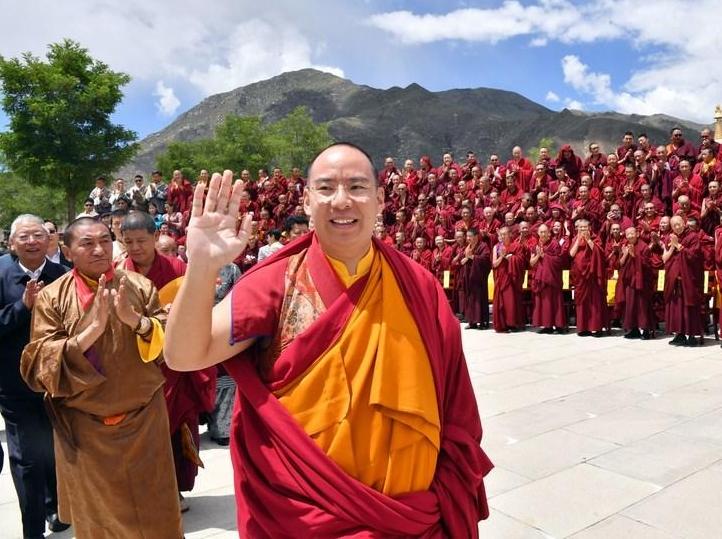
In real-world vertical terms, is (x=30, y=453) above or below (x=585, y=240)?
below

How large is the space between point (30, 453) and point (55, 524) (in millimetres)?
468

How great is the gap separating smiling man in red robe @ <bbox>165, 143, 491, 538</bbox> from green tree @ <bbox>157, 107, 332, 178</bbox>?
131 feet

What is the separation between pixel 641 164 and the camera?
436 inches

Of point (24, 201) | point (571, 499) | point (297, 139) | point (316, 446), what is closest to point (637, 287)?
point (571, 499)

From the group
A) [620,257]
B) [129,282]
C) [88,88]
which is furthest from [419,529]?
[88,88]

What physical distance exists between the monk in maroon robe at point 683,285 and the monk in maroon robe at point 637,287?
0.30 metres

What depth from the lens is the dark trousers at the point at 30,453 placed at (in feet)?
9.72

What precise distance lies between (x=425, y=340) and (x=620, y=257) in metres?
8.10

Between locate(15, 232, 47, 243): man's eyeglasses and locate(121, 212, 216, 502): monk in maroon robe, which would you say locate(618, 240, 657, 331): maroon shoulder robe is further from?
locate(15, 232, 47, 243): man's eyeglasses

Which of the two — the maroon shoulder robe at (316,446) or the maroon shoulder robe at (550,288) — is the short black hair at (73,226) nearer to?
the maroon shoulder robe at (316,446)

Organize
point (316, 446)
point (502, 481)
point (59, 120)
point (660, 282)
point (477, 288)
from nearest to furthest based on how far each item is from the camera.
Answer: point (316, 446), point (502, 481), point (660, 282), point (477, 288), point (59, 120)

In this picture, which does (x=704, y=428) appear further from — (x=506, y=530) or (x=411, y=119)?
(x=411, y=119)

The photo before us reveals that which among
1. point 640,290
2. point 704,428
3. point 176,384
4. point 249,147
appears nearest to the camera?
point 176,384

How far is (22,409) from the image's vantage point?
300 centimetres
